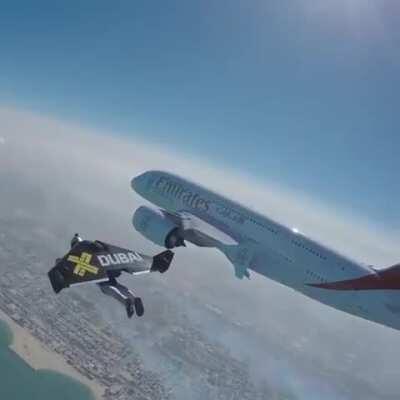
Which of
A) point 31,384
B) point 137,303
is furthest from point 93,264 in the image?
point 31,384

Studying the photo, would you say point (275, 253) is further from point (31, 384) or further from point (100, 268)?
point (31, 384)

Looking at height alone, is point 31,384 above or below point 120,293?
below

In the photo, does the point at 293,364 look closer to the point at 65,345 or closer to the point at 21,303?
the point at 65,345

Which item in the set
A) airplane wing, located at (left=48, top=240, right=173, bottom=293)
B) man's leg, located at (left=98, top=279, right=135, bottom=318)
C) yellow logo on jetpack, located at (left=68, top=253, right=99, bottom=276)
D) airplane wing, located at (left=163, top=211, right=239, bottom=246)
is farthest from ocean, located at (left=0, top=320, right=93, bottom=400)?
yellow logo on jetpack, located at (left=68, top=253, right=99, bottom=276)

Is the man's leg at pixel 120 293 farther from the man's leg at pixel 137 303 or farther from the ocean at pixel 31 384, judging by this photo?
the ocean at pixel 31 384

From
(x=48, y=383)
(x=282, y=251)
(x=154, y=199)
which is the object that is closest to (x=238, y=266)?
(x=282, y=251)

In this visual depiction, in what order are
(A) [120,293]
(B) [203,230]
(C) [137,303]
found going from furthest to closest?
(B) [203,230] < (A) [120,293] < (C) [137,303]

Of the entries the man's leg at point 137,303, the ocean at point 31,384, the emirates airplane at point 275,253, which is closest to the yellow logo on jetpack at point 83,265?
the man's leg at point 137,303

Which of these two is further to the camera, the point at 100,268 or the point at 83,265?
the point at 100,268
